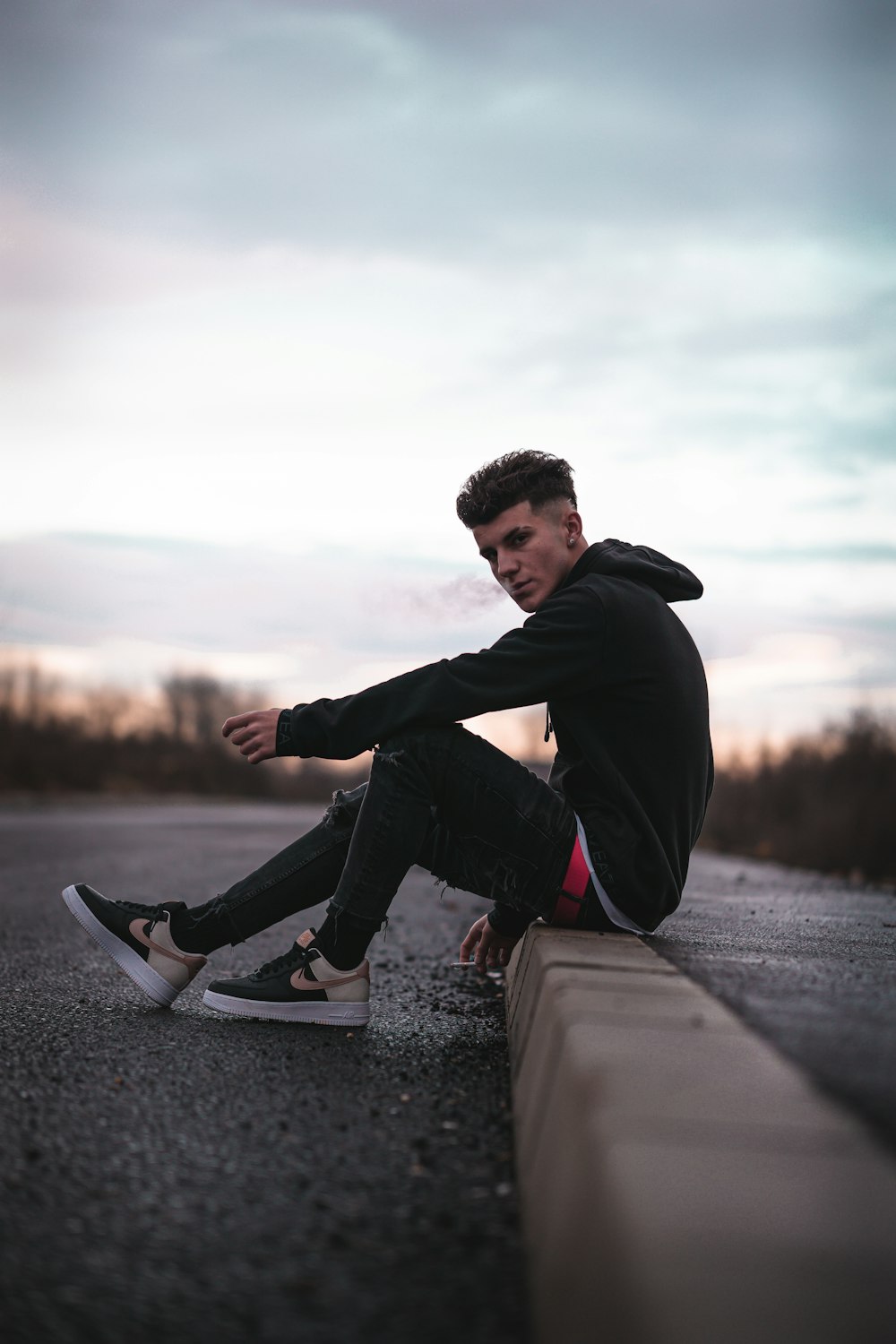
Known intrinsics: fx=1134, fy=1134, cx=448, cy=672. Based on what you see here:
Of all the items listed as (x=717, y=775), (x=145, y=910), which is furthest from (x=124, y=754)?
(x=145, y=910)

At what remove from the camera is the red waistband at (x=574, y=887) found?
329 centimetres

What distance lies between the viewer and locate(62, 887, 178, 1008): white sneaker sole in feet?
11.4

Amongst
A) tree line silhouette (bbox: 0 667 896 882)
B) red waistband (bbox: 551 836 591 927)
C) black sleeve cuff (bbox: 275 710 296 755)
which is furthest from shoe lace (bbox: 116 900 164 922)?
tree line silhouette (bbox: 0 667 896 882)

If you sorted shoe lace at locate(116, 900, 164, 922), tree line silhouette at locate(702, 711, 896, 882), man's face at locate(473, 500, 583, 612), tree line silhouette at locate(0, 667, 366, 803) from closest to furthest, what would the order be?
shoe lace at locate(116, 900, 164, 922) → man's face at locate(473, 500, 583, 612) → tree line silhouette at locate(702, 711, 896, 882) → tree line silhouette at locate(0, 667, 366, 803)

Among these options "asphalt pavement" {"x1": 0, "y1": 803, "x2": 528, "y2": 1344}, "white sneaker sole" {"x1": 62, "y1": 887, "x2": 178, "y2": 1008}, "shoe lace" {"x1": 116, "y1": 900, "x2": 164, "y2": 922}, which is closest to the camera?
"asphalt pavement" {"x1": 0, "y1": 803, "x2": 528, "y2": 1344}

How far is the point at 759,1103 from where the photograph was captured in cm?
174

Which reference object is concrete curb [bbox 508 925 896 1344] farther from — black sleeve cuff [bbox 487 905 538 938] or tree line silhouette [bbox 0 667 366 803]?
tree line silhouette [bbox 0 667 366 803]

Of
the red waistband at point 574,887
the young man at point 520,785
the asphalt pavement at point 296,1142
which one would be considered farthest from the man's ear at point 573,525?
the asphalt pavement at point 296,1142

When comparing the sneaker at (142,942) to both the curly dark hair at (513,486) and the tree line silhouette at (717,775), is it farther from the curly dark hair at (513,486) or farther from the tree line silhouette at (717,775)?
the tree line silhouette at (717,775)

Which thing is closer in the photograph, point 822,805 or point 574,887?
point 574,887

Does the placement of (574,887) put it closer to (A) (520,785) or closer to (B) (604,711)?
(A) (520,785)

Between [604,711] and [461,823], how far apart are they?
54 cm

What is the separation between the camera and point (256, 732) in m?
3.35

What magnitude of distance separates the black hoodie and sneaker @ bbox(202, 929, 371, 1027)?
0.62m
